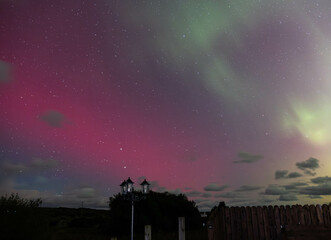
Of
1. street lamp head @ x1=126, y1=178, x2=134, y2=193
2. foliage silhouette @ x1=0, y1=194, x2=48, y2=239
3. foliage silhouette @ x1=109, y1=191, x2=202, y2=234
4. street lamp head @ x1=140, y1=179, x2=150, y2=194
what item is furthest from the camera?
foliage silhouette @ x1=109, y1=191, x2=202, y2=234

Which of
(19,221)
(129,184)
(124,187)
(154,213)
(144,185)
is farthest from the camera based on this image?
(154,213)

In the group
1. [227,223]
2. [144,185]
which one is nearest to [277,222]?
[227,223]

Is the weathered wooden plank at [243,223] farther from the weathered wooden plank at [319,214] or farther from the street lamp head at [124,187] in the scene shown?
the street lamp head at [124,187]

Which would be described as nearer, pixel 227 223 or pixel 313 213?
pixel 313 213

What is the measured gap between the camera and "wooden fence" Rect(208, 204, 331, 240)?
1187 centimetres

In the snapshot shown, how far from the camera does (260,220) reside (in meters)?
12.3

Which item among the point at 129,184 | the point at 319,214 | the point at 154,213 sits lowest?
the point at 154,213

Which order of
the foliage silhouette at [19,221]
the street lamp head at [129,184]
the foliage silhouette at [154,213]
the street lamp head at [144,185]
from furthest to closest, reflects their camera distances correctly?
1. the foliage silhouette at [154,213]
2. the street lamp head at [129,184]
3. the street lamp head at [144,185]
4. the foliage silhouette at [19,221]

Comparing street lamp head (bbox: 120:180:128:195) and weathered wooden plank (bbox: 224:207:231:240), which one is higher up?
street lamp head (bbox: 120:180:128:195)

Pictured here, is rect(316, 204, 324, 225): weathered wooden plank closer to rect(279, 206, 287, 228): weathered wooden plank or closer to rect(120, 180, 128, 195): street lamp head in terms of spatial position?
rect(279, 206, 287, 228): weathered wooden plank

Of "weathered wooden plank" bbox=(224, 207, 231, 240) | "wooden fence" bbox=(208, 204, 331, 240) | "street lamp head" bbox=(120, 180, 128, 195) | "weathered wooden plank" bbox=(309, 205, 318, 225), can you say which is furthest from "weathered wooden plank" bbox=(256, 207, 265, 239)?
"street lamp head" bbox=(120, 180, 128, 195)

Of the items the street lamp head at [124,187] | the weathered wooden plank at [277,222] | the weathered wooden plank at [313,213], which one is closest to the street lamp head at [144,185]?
the street lamp head at [124,187]

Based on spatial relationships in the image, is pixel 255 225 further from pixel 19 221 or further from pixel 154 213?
pixel 154 213

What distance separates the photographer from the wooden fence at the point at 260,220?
38.9ft
